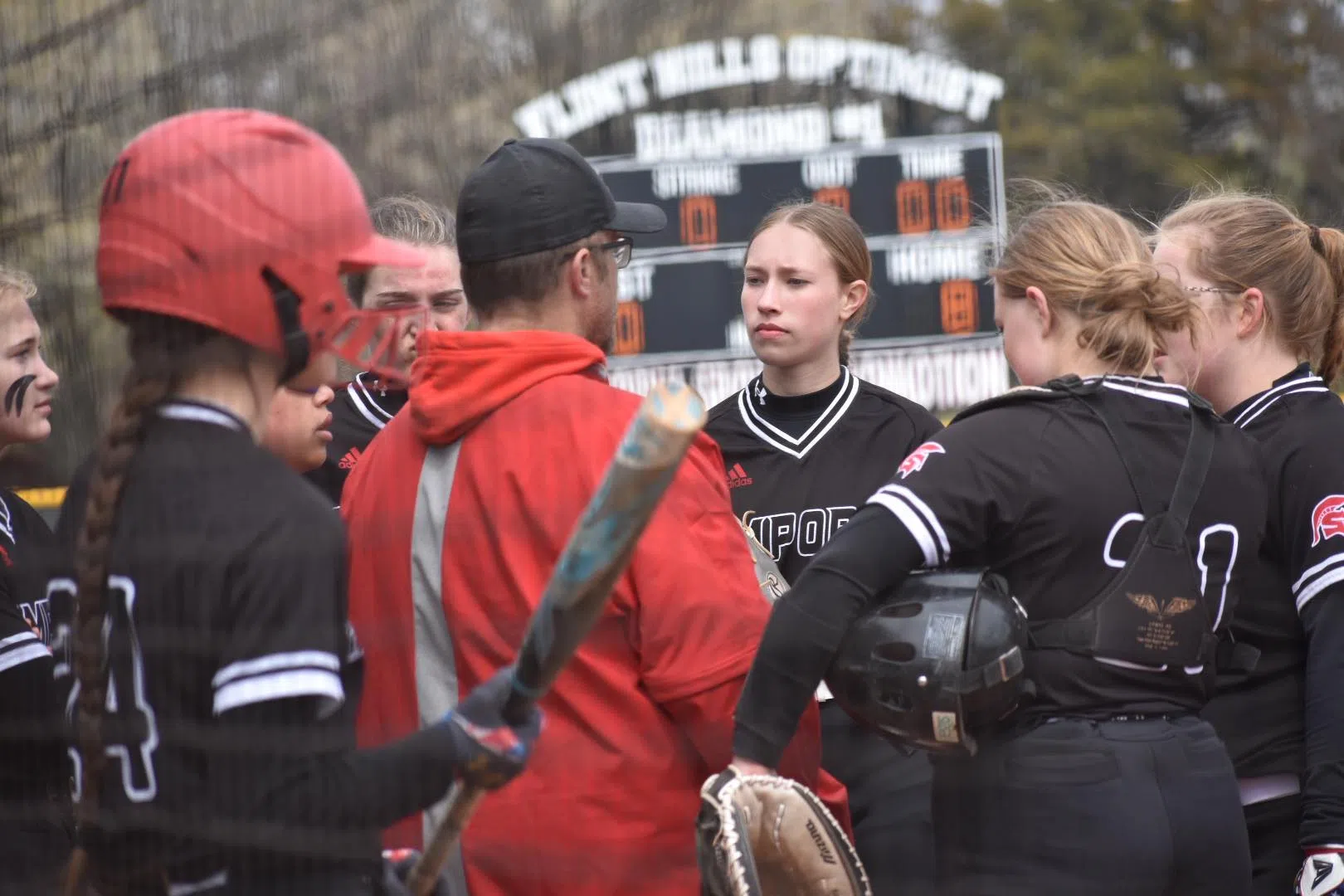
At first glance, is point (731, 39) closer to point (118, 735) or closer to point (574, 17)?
point (574, 17)

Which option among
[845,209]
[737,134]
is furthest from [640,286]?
[845,209]

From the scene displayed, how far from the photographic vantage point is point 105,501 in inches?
58.3

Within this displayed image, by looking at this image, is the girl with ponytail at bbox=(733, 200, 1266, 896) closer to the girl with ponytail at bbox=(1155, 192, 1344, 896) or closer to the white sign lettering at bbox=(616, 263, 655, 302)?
the girl with ponytail at bbox=(1155, 192, 1344, 896)

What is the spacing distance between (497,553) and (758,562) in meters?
0.83

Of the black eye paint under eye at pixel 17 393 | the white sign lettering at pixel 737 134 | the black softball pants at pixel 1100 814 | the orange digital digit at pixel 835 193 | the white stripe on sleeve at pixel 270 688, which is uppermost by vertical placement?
the white sign lettering at pixel 737 134

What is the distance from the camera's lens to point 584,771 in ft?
6.35

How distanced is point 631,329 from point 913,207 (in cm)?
175

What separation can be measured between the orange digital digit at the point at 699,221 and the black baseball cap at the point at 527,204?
19.4ft

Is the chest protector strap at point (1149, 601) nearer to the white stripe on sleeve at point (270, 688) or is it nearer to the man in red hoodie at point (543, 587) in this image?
the man in red hoodie at point (543, 587)

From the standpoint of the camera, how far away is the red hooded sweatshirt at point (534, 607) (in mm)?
1936

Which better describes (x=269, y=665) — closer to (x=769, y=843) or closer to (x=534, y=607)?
(x=534, y=607)


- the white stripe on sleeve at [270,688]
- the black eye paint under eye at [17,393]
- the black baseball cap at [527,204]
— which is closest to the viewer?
the white stripe on sleeve at [270,688]

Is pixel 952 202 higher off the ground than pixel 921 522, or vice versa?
pixel 952 202

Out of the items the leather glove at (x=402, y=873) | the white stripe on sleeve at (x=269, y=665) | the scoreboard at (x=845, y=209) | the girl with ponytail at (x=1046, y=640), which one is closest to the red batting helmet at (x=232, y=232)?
the white stripe on sleeve at (x=269, y=665)
